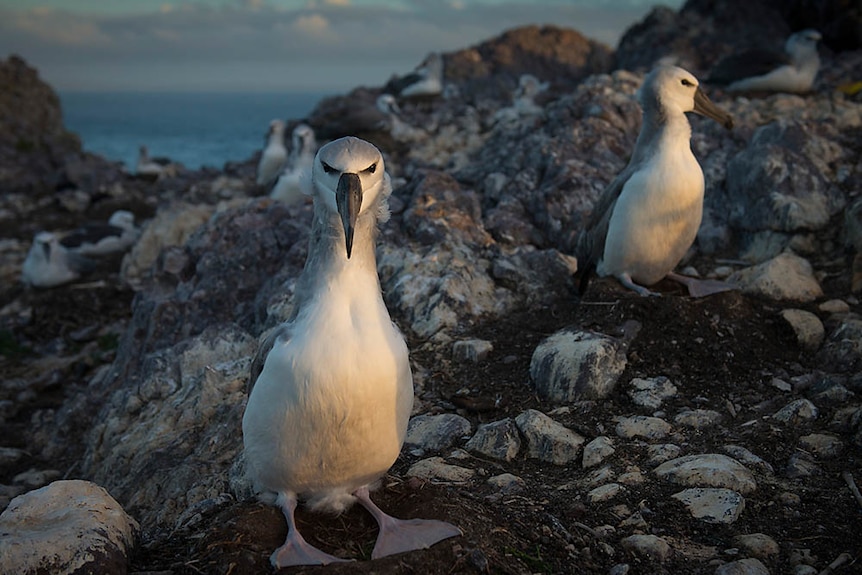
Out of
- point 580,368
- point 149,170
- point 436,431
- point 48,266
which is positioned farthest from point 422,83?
point 436,431

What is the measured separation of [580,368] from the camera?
5359 millimetres

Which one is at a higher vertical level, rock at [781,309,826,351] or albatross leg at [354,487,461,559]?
rock at [781,309,826,351]

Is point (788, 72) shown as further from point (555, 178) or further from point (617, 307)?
point (617, 307)

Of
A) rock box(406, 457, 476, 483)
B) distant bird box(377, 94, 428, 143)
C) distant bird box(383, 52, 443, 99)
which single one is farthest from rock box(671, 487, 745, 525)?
distant bird box(383, 52, 443, 99)

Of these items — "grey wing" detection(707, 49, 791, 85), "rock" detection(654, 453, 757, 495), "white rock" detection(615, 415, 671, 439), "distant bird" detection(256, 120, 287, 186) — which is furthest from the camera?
"distant bird" detection(256, 120, 287, 186)

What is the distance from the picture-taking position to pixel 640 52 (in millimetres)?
22859

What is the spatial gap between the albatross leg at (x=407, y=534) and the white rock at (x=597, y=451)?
136 centimetres

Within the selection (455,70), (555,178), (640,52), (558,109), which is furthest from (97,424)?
(455,70)

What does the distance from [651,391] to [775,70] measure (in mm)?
9590

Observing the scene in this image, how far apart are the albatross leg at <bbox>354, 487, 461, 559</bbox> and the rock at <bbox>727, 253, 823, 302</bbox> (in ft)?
13.3

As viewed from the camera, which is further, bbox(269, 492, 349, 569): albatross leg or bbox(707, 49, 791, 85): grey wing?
bbox(707, 49, 791, 85): grey wing

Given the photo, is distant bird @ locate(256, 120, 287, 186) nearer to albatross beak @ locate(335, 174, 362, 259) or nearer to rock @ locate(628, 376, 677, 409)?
rock @ locate(628, 376, 677, 409)

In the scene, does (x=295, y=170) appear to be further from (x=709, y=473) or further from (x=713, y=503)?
(x=713, y=503)

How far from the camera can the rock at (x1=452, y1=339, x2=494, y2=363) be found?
237 inches
